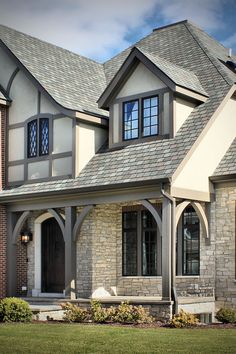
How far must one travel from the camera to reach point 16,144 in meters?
20.9

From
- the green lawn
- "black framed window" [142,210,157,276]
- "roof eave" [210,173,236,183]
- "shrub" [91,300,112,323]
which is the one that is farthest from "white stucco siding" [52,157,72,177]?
the green lawn

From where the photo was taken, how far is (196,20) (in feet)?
79.7

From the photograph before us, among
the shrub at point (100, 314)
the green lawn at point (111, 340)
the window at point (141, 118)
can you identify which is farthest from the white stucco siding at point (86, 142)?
the green lawn at point (111, 340)

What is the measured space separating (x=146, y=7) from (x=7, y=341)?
10.9m

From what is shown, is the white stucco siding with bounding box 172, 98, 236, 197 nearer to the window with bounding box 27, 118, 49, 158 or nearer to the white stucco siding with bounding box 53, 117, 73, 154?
the white stucco siding with bounding box 53, 117, 73, 154

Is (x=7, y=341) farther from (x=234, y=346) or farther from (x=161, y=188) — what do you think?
(x=161, y=188)

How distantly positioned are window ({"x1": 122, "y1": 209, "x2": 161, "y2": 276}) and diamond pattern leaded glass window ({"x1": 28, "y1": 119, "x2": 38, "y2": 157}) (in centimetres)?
375

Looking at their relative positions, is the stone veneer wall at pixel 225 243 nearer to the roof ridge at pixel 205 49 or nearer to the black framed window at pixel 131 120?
the black framed window at pixel 131 120

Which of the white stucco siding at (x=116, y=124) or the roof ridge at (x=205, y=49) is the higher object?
the roof ridge at (x=205, y=49)

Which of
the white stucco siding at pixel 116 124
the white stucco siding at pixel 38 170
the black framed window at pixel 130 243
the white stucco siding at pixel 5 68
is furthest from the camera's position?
the white stucco siding at pixel 5 68

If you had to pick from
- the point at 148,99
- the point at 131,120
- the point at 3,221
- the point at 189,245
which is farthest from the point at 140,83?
the point at 3,221

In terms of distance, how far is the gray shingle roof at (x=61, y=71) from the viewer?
794 inches

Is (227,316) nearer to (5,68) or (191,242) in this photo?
(191,242)

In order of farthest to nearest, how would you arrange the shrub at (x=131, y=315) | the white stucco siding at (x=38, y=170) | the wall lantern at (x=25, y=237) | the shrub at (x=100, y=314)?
the wall lantern at (x=25, y=237) < the white stucco siding at (x=38, y=170) < the shrub at (x=100, y=314) < the shrub at (x=131, y=315)
